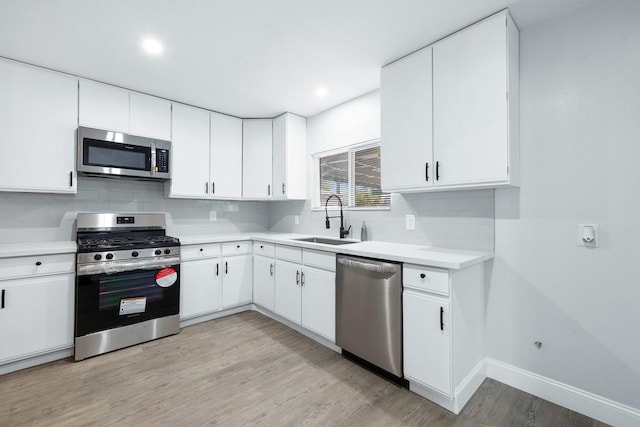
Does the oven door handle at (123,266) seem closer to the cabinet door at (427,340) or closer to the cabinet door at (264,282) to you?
the cabinet door at (264,282)

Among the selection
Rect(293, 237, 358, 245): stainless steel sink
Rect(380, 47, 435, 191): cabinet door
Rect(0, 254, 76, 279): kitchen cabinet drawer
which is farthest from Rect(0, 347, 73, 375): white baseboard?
Rect(380, 47, 435, 191): cabinet door

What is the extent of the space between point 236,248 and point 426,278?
2.37m

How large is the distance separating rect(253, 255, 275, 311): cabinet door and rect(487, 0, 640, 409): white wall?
2188 mm

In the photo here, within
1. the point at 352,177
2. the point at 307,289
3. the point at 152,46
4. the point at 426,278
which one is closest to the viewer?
Answer: the point at 426,278

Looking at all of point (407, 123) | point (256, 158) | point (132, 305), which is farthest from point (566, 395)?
point (256, 158)

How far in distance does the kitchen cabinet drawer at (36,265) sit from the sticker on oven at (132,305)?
504mm

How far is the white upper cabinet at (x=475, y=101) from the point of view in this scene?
6.08ft

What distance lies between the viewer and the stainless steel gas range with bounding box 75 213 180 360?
2.48 m

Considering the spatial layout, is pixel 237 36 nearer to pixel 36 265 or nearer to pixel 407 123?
pixel 407 123

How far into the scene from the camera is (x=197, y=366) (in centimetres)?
236

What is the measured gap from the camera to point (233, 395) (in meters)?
2.00

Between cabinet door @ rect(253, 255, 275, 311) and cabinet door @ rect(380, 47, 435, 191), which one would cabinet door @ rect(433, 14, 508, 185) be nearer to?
cabinet door @ rect(380, 47, 435, 191)

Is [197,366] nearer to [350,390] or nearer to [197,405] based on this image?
[197,405]

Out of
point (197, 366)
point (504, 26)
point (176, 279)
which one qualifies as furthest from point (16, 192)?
point (504, 26)
